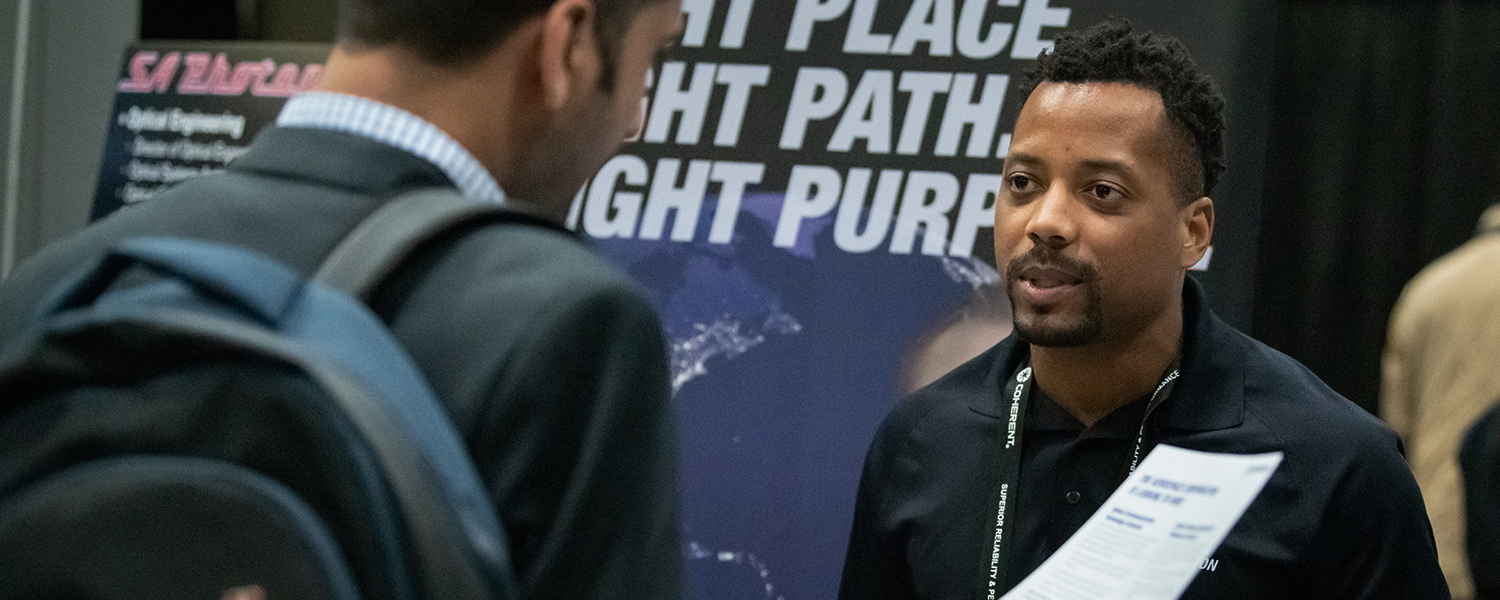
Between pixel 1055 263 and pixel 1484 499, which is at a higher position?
pixel 1055 263

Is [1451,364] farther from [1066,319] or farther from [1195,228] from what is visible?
[1066,319]

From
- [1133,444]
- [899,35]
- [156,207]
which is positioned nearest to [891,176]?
[899,35]

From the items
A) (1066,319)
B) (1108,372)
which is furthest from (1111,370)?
(1066,319)

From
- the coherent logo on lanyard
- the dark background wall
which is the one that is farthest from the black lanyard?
the dark background wall

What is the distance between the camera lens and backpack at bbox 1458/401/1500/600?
2.10 meters

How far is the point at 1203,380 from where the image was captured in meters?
1.82

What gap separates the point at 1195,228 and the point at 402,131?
132 centimetres

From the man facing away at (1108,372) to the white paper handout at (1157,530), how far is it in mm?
263

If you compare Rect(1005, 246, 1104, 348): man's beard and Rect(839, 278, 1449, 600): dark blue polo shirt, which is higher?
Rect(1005, 246, 1104, 348): man's beard

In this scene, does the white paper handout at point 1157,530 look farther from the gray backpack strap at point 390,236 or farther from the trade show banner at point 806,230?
the trade show banner at point 806,230

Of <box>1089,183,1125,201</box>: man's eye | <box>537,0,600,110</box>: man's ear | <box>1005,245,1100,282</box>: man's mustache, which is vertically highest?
<box>537,0,600,110</box>: man's ear

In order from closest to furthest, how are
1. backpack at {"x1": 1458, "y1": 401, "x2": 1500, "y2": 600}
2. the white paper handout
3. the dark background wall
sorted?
the white paper handout, backpack at {"x1": 1458, "y1": 401, "x2": 1500, "y2": 600}, the dark background wall

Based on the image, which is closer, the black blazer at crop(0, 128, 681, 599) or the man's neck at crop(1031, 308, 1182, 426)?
the black blazer at crop(0, 128, 681, 599)

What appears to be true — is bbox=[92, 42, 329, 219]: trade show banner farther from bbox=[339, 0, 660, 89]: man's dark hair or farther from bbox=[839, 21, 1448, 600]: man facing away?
bbox=[339, 0, 660, 89]: man's dark hair
